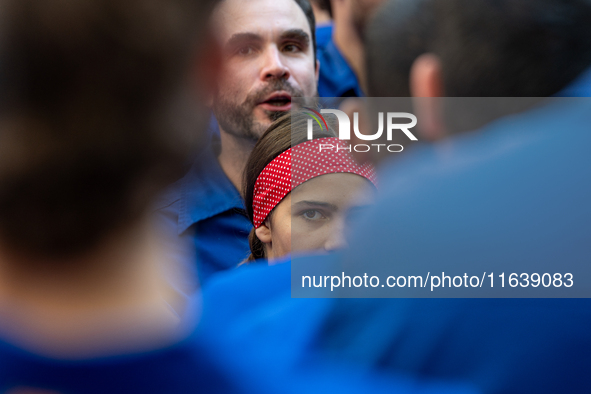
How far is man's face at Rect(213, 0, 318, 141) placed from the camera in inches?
56.9

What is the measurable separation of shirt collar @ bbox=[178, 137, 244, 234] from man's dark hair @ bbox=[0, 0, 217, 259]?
96 cm

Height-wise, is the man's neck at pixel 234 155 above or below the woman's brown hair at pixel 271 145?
above

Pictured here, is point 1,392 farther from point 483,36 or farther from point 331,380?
point 483,36

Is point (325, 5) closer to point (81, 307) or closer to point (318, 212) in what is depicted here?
point (318, 212)

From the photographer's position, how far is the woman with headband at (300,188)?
1245mm

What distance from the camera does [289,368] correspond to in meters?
0.52

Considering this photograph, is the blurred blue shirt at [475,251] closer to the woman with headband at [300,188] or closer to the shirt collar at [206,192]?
the woman with headband at [300,188]

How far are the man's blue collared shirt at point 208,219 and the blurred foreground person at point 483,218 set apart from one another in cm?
72

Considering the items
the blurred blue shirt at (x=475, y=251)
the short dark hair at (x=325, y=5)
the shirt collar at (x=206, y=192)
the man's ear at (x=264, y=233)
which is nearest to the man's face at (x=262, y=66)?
the shirt collar at (x=206, y=192)

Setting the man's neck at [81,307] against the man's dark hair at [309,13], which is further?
the man's dark hair at [309,13]

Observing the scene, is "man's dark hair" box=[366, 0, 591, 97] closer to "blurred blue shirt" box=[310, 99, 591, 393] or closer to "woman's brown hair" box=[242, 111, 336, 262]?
"blurred blue shirt" box=[310, 99, 591, 393]

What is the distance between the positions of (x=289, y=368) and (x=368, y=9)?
4.97ft

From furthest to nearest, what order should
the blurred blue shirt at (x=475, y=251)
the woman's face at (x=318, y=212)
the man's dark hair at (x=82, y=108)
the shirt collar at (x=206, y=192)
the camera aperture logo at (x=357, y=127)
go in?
the shirt collar at (x=206, y=192) → the woman's face at (x=318, y=212) → the camera aperture logo at (x=357, y=127) → the blurred blue shirt at (x=475, y=251) → the man's dark hair at (x=82, y=108)

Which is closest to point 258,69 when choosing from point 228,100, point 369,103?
point 228,100
